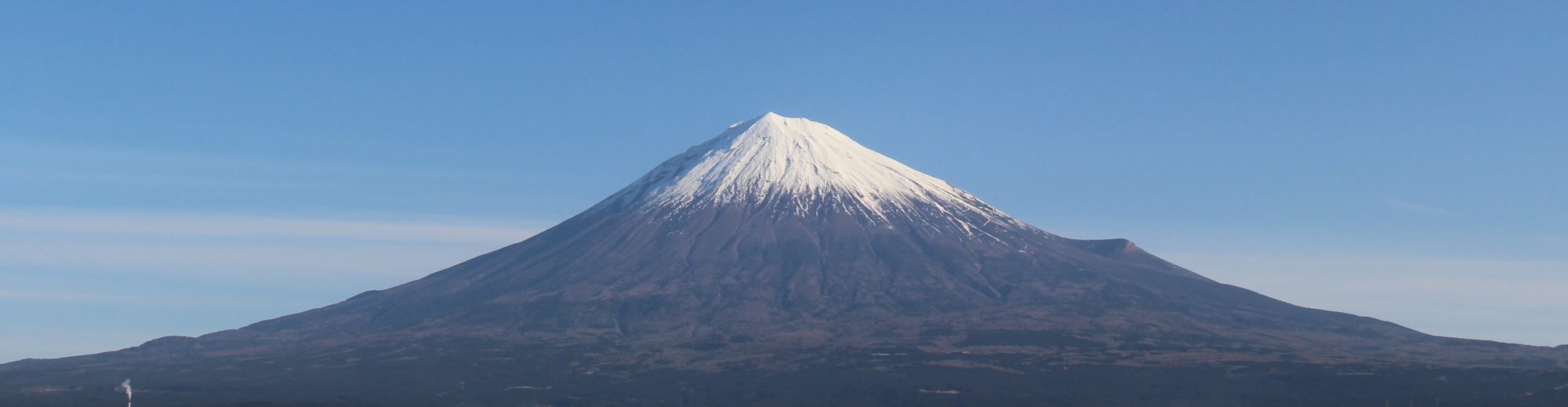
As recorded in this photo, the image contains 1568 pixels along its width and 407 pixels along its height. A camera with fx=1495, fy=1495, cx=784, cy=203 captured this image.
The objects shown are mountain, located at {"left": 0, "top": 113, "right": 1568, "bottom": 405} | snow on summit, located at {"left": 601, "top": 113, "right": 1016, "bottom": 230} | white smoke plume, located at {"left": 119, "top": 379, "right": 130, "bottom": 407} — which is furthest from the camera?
snow on summit, located at {"left": 601, "top": 113, "right": 1016, "bottom": 230}

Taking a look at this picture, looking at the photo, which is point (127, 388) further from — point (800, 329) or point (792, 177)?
point (792, 177)

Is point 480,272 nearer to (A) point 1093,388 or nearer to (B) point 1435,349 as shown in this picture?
(A) point 1093,388

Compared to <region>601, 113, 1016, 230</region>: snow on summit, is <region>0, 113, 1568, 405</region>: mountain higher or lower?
lower

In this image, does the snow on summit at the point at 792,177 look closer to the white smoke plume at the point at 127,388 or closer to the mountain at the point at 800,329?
the mountain at the point at 800,329

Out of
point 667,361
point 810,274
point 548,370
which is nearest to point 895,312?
point 810,274

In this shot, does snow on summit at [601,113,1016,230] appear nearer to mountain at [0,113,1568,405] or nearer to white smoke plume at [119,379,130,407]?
mountain at [0,113,1568,405]

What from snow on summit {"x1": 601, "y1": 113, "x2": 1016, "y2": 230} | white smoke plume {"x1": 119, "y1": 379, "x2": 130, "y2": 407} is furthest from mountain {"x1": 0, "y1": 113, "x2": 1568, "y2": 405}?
white smoke plume {"x1": 119, "y1": 379, "x2": 130, "y2": 407}

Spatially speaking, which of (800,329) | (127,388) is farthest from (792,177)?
(127,388)
